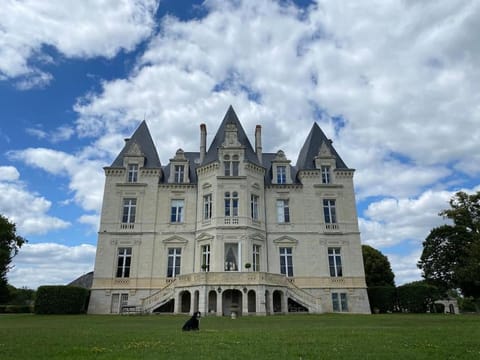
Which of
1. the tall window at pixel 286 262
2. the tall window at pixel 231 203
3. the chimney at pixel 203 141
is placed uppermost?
the chimney at pixel 203 141

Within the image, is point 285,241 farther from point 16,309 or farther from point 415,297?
point 16,309

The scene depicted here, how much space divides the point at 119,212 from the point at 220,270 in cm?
1071

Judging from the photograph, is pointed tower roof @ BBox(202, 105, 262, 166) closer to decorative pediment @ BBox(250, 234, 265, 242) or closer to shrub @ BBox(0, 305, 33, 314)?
decorative pediment @ BBox(250, 234, 265, 242)

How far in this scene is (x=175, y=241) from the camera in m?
31.5

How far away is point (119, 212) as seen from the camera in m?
32.2

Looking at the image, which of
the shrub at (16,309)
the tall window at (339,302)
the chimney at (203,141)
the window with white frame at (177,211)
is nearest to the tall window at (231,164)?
the chimney at (203,141)

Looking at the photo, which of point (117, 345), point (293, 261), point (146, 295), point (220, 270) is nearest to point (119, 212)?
point (146, 295)

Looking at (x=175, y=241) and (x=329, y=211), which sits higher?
(x=329, y=211)

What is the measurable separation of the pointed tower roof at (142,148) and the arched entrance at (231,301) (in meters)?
13.3

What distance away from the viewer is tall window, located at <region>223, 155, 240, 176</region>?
103 feet

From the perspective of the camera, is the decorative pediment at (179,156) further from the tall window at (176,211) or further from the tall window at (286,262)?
the tall window at (286,262)

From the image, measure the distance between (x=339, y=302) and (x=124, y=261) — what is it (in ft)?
61.1

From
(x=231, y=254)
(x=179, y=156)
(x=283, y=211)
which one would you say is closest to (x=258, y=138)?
(x=283, y=211)

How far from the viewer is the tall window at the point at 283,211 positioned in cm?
3291
